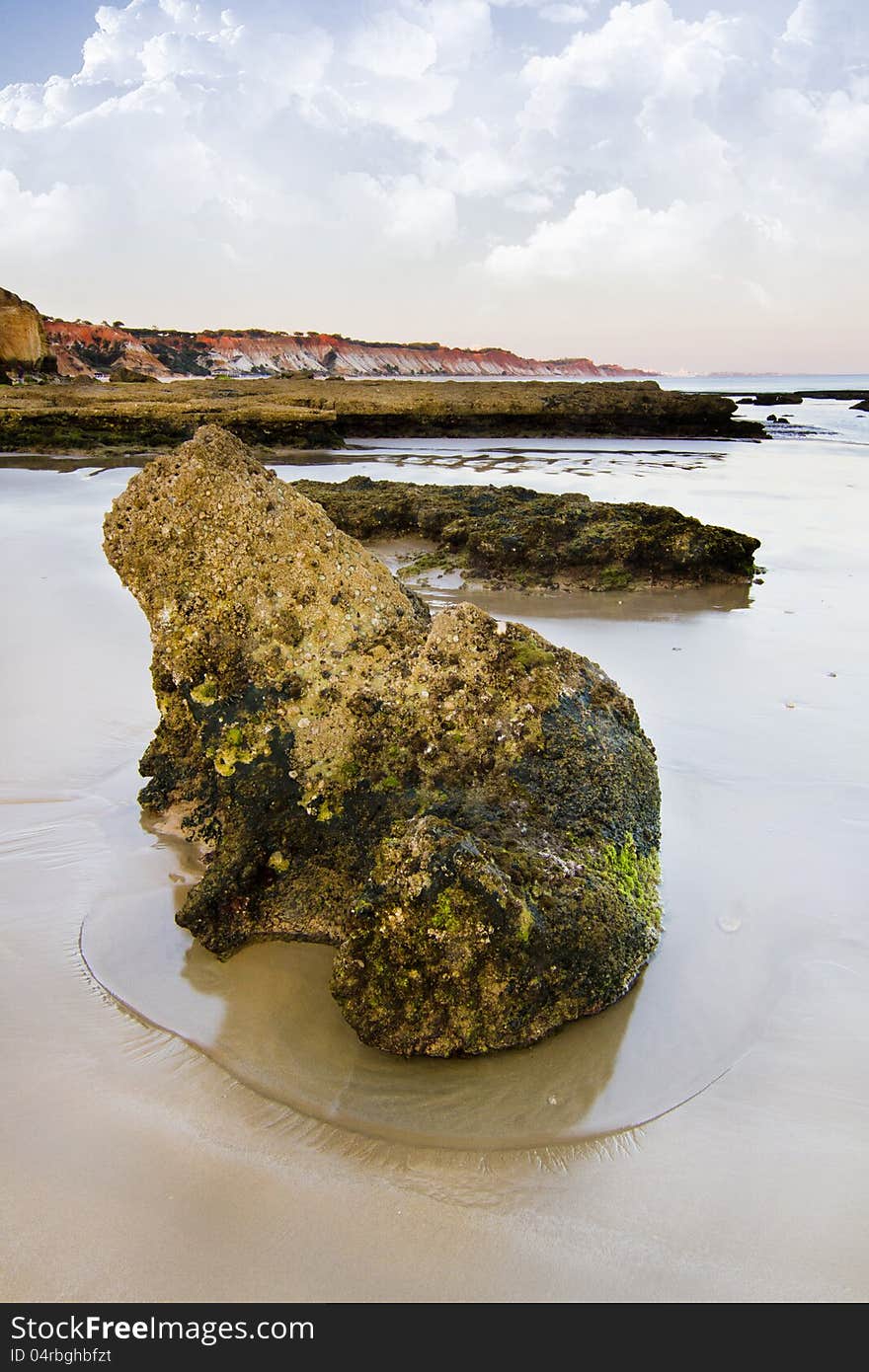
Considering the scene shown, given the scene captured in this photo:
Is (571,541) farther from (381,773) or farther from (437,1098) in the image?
(437,1098)

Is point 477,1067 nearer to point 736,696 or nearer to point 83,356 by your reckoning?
point 736,696

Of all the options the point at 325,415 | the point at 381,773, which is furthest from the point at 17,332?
the point at 381,773

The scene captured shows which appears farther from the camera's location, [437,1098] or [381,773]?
[381,773]

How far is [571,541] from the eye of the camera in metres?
7.69

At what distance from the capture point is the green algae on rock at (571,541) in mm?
7410

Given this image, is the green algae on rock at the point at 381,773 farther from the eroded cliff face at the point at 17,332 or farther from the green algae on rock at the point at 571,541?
the eroded cliff face at the point at 17,332

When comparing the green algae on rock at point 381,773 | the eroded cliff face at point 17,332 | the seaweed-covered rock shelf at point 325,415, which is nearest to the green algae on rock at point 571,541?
the green algae on rock at point 381,773

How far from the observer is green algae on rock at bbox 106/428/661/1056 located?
2.20 metres

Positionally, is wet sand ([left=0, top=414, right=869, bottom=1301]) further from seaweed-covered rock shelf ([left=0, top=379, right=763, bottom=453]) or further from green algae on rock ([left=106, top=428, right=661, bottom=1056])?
seaweed-covered rock shelf ([left=0, top=379, right=763, bottom=453])

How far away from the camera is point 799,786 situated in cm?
369

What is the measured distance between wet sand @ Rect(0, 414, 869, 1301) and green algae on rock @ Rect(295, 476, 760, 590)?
11.8 ft

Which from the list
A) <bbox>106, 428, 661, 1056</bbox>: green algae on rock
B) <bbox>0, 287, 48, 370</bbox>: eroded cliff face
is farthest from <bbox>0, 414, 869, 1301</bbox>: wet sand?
<bbox>0, 287, 48, 370</bbox>: eroded cliff face

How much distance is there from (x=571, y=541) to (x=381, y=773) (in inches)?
210

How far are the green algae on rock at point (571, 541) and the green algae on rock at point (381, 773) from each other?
4384 mm
